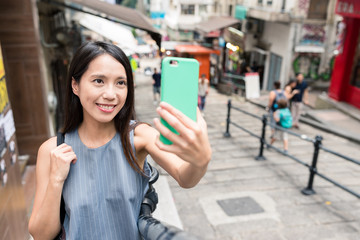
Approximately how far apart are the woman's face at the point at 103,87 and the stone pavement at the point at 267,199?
3.29m

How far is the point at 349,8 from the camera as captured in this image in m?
11.4

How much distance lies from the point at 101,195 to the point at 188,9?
32.7 m

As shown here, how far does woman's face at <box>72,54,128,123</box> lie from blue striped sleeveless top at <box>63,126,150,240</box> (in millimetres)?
208

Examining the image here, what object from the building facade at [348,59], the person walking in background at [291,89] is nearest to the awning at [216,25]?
the building facade at [348,59]

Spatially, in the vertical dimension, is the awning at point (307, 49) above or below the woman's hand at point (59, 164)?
below

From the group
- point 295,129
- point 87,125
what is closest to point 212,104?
point 295,129

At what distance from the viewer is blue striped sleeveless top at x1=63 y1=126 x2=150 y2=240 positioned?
150 centimetres

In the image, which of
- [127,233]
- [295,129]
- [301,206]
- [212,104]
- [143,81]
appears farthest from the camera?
[143,81]

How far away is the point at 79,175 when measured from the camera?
5.01 ft

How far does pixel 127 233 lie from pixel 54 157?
537 mm

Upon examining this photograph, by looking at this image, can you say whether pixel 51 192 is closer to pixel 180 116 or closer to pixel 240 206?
pixel 180 116

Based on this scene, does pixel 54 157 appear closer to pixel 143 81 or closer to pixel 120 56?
pixel 120 56

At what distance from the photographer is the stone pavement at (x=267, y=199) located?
471 cm

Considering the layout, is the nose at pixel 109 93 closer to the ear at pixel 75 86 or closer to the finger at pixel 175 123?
the ear at pixel 75 86
